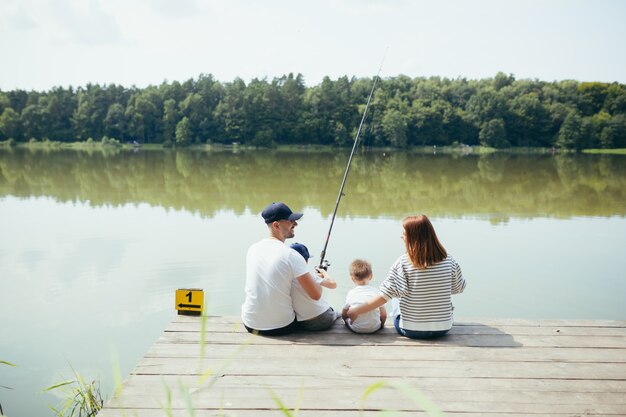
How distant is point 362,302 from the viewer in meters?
3.49

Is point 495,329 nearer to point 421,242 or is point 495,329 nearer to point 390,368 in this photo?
point 421,242

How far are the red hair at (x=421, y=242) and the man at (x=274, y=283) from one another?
0.64 metres

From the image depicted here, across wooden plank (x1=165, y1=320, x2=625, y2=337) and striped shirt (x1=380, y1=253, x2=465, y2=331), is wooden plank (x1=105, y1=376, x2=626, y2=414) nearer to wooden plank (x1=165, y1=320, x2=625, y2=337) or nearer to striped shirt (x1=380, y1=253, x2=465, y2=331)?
striped shirt (x1=380, y1=253, x2=465, y2=331)

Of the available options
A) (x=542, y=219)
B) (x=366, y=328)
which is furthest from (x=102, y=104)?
(x=366, y=328)

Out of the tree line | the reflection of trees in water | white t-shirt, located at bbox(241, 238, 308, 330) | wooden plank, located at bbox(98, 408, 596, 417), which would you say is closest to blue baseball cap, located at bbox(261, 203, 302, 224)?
white t-shirt, located at bbox(241, 238, 308, 330)

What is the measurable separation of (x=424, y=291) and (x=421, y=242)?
0.32 meters

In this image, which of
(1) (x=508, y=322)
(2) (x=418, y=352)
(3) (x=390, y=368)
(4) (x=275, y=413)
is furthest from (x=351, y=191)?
(4) (x=275, y=413)

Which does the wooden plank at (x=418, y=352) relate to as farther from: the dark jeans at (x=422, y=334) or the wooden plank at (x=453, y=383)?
the wooden plank at (x=453, y=383)

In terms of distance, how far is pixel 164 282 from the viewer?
6965mm

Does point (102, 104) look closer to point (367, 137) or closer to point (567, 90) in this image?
point (367, 137)

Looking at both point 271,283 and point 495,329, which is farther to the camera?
point 495,329

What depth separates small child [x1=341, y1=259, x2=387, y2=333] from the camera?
137 inches

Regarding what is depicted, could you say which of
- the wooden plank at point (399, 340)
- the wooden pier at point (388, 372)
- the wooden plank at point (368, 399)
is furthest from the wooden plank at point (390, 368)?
the wooden plank at point (399, 340)

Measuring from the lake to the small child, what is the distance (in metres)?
1.66
